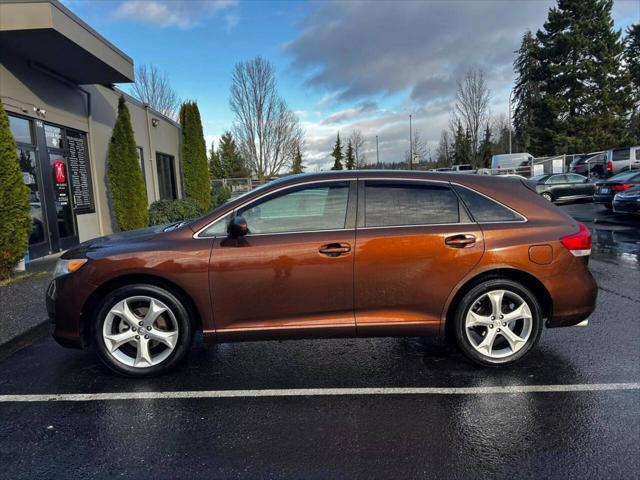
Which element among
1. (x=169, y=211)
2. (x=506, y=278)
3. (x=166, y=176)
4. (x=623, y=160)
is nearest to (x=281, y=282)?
(x=506, y=278)

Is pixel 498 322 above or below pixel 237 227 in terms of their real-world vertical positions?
below

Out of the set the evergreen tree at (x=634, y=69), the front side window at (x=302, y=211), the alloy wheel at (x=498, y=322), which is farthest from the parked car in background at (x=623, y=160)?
the front side window at (x=302, y=211)

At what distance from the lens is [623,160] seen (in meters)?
21.8

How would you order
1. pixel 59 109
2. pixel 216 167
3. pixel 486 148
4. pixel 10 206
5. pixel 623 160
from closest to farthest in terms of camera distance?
pixel 10 206 < pixel 59 109 < pixel 623 160 < pixel 486 148 < pixel 216 167

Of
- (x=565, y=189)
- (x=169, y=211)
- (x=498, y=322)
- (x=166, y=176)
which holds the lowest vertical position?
(x=498, y=322)

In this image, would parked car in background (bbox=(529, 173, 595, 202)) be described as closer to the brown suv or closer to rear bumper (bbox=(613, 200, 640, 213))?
rear bumper (bbox=(613, 200, 640, 213))

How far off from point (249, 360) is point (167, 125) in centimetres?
1627

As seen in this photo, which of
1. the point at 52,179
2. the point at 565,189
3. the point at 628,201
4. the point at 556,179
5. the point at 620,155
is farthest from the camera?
the point at 620,155

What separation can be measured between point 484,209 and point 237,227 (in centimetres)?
211

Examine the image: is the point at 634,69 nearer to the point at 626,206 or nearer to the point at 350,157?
the point at 626,206

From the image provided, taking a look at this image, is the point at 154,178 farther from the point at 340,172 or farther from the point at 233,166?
the point at 233,166

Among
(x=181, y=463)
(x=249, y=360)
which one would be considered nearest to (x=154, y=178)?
(x=249, y=360)

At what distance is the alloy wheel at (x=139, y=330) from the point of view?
11.4 ft

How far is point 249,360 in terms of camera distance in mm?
3896
